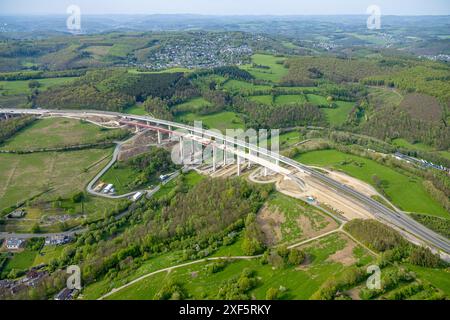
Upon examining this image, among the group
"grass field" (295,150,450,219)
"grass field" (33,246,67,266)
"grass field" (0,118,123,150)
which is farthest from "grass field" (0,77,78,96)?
"grass field" (295,150,450,219)

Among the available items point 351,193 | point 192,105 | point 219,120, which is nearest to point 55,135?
point 192,105

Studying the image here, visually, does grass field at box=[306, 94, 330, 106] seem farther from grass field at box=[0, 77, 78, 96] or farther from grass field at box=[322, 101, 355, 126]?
grass field at box=[0, 77, 78, 96]

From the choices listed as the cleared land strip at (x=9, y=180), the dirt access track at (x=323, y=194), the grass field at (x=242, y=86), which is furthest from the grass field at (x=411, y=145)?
the cleared land strip at (x=9, y=180)

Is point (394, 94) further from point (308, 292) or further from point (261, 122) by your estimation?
point (308, 292)

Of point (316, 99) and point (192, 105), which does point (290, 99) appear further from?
point (192, 105)

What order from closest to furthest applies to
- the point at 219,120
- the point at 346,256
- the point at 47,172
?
the point at 346,256, the point at 47,172, the point at 219,120
